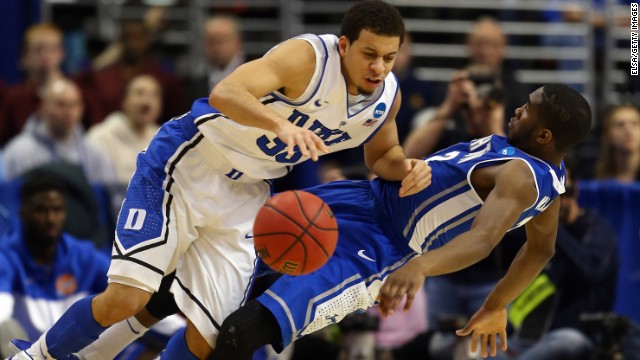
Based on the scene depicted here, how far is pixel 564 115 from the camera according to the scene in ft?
18.4

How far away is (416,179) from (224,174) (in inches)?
38.8

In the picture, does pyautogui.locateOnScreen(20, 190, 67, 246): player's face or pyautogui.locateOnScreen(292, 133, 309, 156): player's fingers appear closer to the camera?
pyautogui.locateOnScreen(292, 133, 309, 156): player's fingers

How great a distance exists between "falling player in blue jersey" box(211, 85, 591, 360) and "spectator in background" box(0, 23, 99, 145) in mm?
5022

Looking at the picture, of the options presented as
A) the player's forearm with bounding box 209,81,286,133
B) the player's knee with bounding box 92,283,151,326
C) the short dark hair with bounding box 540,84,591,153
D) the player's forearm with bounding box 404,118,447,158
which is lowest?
the player's knee with bounding box 92,283,151,326

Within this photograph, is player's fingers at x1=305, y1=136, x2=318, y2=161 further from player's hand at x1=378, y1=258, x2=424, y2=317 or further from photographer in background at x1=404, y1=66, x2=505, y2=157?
photographer in background at x1=404, y1=66, x2=505, y2=157

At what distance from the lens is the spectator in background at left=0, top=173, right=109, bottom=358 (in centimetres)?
789

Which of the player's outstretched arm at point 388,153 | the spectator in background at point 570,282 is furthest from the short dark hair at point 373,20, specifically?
the spectator in background at point 570,282

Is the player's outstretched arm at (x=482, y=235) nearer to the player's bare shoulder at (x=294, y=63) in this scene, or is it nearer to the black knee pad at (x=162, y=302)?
the player's bare shoulder at (x=294, y=63)

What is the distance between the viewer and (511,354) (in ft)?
26.7

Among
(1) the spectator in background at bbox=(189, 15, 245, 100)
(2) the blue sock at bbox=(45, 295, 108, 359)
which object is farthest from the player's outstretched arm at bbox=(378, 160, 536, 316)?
(1) the spectator in background at bbox=(189, 15, 245, 100)

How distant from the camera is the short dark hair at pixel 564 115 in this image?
5613 millimetres

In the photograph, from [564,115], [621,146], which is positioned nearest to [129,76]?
[621,146]

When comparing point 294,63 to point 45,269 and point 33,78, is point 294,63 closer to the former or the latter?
point 45,269

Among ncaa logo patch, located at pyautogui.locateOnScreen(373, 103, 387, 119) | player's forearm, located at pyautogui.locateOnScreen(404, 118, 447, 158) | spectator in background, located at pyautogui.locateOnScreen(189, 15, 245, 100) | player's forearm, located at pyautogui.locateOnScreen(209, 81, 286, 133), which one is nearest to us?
player's forearm, located at pyautogui.locateOnScreen(209, 81, 286, 133)
